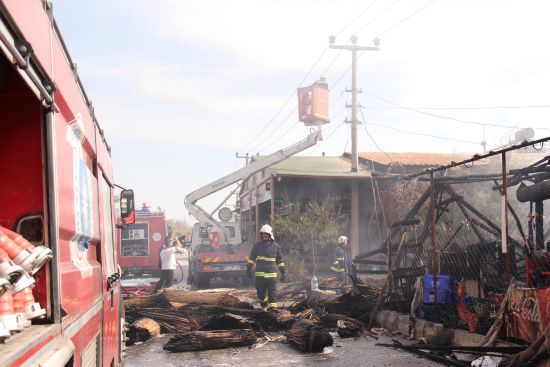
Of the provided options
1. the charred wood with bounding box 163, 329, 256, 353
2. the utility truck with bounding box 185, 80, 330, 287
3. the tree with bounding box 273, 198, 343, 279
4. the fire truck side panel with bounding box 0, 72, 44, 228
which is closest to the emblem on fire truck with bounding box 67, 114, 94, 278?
the fire truck side panel with bounding box 0, 72, 44, 228

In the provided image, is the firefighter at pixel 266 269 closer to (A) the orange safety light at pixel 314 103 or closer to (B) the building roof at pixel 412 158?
(B) the building roof at pixel 412 158

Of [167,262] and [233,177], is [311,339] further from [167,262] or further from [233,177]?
[233,177]

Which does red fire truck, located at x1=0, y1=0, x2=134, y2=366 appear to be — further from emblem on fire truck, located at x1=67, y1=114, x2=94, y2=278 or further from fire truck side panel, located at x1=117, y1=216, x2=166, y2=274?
fire truck side panel, located at x1=117, y1=216, x2=166, y2=274

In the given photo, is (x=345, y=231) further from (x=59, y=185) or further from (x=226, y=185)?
(x=59, y=185)

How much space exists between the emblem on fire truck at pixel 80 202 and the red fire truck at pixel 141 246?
20558 millimetres

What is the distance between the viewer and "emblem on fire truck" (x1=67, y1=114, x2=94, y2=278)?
3172mm

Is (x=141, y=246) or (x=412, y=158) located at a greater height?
(x=412, y=158)

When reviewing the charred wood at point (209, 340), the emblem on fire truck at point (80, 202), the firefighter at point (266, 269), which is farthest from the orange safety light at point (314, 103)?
the emblem on fire truck at point (80, 202)

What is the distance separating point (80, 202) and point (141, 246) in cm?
2133

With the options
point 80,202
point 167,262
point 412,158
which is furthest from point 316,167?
point 80,202

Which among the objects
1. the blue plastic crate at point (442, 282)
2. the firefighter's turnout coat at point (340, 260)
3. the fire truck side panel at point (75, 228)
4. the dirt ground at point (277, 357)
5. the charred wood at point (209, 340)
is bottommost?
the dirt ground at point (277, 357)

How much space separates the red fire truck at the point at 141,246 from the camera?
77.9ft

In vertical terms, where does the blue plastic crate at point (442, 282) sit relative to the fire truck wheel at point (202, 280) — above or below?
above

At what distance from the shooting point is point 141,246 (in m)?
24.0
